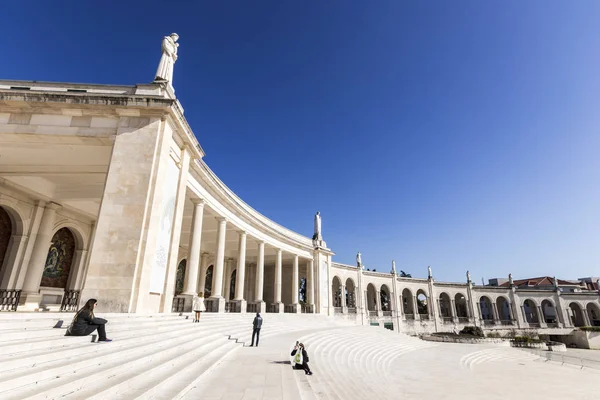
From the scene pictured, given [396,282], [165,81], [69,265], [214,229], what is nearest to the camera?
[165,81]

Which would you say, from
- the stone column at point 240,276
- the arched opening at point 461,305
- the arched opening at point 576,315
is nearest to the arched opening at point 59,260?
the stone column at point 240,276

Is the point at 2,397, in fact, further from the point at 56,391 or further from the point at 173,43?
the point at 173,43

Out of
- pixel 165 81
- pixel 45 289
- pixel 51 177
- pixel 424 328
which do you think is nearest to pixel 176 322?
pixel 165 81

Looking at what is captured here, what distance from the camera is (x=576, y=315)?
61188 mm

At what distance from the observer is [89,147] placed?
1252 centimetres

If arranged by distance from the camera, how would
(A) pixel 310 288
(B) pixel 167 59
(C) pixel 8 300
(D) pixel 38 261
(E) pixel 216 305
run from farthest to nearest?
1. (A) pixel 310 288
2. (E) pixel 216 305
3. (D) pixel 38 261
4. (C) pixel 8 300
5. (B) pixel 167 59

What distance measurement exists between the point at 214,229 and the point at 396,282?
1394 inches

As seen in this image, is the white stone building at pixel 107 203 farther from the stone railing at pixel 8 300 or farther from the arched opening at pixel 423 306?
the arched opening at pixel 423 306

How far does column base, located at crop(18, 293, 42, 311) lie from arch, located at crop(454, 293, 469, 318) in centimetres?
6009

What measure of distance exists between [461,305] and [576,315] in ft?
81.0

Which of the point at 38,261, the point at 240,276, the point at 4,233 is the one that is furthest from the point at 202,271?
the point at 4,233

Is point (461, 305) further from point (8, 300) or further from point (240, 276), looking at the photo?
point (8, 300)

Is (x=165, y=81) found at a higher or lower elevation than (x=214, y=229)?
higher

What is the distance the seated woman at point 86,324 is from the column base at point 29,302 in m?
15.1
